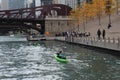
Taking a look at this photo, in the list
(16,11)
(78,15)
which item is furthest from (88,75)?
(16,11)

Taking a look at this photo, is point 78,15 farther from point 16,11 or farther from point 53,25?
point 16,11

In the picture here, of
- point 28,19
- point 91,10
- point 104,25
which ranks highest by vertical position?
point 91,10

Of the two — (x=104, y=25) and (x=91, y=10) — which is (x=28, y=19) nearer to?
(x=91, y=10)

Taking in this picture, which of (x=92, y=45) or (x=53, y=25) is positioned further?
(x=53, y=25)

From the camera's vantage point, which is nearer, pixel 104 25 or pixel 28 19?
pixel 104 25

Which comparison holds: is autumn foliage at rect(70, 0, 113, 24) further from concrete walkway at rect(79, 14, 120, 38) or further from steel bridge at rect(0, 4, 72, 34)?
steel bridge at rect(0, 4, 72, 34)

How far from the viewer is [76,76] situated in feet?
101

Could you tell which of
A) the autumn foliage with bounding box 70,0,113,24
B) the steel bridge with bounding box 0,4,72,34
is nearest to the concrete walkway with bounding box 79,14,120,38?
the autumn foliage with bounding box 70,0,113,24

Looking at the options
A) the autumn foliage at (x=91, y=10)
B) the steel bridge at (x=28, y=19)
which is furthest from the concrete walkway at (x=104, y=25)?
the steel bridge at (x=28, y=19)

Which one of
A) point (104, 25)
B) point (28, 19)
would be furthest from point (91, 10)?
point (28, 19)

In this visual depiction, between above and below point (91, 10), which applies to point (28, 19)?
below

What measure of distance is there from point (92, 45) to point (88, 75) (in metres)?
35.4

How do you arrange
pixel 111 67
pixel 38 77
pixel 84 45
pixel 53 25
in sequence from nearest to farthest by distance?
pixel 38 77 < pixel 111 67 < pixel 84 45 < pixel 53 25

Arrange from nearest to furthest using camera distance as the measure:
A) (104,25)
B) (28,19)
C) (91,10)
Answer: (104,25)
(91,10)
(28,19)
